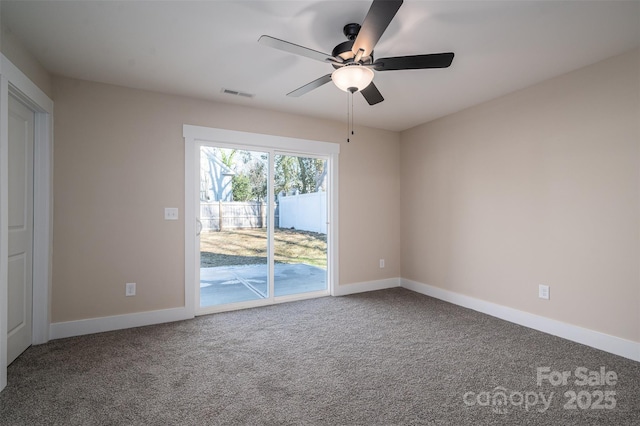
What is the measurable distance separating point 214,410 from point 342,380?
2.75ft

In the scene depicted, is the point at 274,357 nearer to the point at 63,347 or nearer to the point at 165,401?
the point at 165,401

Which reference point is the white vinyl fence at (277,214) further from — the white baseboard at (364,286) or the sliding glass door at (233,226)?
the white baseboard at (364,286)

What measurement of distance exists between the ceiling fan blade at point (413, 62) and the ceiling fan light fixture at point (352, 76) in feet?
0.27

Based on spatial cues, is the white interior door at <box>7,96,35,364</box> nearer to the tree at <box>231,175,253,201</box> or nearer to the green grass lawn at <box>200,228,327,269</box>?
the green grass lawn at <box>200,228,327,269</box>

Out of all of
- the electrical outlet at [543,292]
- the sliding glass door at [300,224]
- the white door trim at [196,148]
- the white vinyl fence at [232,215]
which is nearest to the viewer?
the electrical outlet at [543,292]

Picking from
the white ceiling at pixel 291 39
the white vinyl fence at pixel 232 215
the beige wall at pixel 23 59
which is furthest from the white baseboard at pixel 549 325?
the beige wall at pixel 23 59

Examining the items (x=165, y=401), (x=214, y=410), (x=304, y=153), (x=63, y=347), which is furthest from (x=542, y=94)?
(x=63, y=347)

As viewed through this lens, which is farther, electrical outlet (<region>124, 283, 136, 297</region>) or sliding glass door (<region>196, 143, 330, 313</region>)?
sliding glass door (<region>196, 143, 330, 313</region>)

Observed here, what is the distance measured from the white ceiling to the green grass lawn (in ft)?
5.31

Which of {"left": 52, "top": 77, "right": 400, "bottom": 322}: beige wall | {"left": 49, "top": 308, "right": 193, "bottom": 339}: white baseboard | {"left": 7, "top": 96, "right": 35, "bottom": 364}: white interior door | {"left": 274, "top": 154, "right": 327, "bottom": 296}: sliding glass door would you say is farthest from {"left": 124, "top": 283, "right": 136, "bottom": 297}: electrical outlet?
{"left": 274, "top": 154, "right": 327, "bottom": 296}: sliding glass door

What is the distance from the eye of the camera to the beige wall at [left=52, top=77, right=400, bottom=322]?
298cm

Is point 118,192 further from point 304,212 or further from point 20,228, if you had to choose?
point 304,212

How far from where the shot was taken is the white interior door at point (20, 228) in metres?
2.43

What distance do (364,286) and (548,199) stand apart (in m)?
2.48
